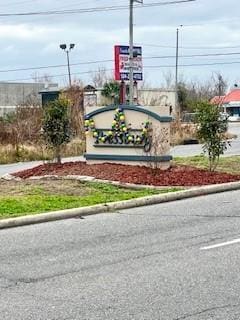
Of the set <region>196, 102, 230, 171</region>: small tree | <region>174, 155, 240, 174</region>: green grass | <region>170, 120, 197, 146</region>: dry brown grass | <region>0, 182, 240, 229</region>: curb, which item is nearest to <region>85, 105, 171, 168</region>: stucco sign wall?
<region>196, 102, 230, 171</region>: small tree

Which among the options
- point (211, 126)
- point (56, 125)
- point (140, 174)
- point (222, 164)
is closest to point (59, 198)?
point (140, 174)

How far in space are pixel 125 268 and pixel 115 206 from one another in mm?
4453

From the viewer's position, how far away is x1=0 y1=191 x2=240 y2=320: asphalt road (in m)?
5.91

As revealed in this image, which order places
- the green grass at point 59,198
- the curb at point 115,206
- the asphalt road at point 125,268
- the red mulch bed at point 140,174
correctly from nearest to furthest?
the asphalt road at point 125,268 < the curb at point 115,206 < the green grass at point 59,198 < the red mulch bed at point 140,174

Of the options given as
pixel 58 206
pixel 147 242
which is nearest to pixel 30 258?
pixel 147 242

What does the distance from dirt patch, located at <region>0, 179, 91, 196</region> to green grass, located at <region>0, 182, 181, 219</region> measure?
2 cm

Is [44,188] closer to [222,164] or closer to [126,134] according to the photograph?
[126,134]

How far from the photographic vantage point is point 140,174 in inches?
585

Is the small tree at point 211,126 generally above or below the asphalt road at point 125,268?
above

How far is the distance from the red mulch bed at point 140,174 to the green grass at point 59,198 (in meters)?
0.70

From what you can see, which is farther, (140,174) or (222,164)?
(222,164)

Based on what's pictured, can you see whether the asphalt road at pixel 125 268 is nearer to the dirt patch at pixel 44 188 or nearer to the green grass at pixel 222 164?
the dirt patch at pixel 44 188

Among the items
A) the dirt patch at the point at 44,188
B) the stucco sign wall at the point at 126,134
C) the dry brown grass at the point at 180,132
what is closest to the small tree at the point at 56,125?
the stucco sign wall at the point at 126,134

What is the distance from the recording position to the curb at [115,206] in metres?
10.6
